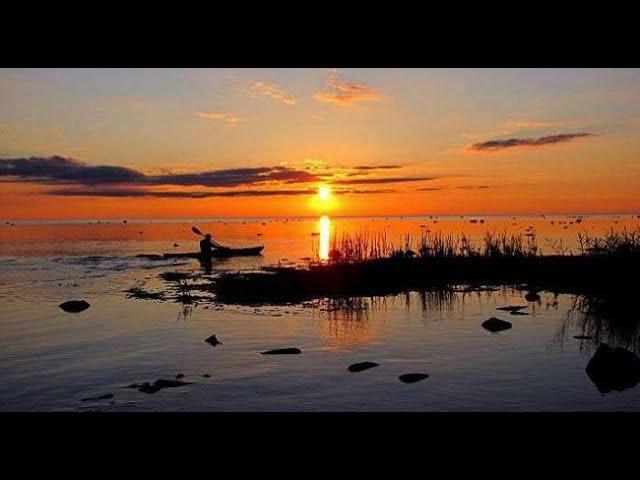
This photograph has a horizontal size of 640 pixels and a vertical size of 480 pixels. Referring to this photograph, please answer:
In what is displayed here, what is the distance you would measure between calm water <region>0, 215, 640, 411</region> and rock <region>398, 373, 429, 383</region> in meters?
0.18

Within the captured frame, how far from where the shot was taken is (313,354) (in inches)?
550

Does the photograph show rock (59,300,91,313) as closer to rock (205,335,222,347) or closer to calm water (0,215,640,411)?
calm water (0,215,640,411)

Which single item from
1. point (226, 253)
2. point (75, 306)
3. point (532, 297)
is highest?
point (226, 253)

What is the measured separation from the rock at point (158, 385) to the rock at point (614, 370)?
804 centimetres

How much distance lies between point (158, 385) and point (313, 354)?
395 centimetres

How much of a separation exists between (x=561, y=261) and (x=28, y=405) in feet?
76.0

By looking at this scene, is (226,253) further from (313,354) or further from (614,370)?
(614,370)

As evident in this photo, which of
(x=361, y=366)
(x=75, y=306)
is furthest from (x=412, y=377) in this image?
(x=75, y=306)

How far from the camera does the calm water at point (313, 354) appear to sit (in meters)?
10.6

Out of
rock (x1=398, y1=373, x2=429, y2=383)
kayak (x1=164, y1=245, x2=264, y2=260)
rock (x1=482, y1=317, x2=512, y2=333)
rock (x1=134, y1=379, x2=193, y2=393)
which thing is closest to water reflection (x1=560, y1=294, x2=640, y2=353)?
rock (x1=482, y1=317, x2=512, y2=333)

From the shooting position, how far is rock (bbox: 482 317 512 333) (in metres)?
16.5
